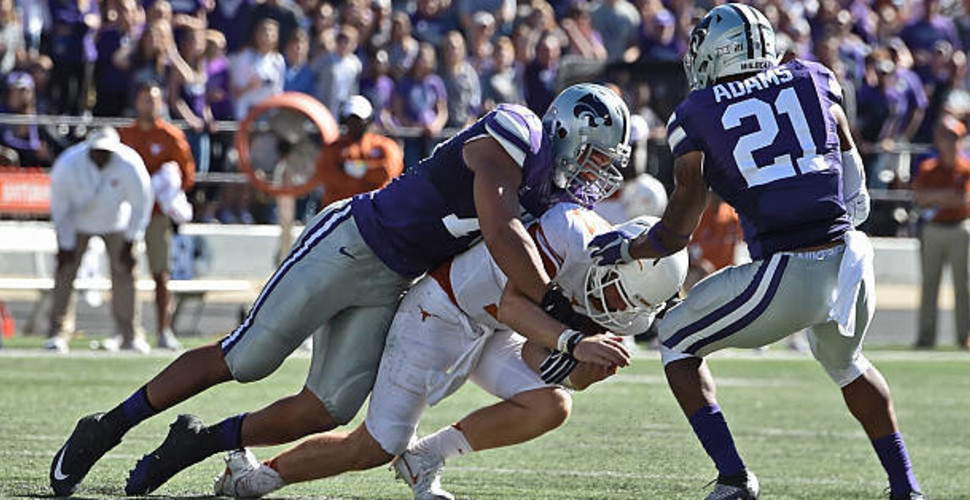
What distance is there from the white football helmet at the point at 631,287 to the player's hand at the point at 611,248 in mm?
25

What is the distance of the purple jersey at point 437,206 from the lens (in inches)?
234

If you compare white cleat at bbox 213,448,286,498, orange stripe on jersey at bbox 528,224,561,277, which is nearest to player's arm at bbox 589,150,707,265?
orange stripe on jersey at bbox 528,224,561,277

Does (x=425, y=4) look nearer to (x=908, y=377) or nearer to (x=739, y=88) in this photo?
(x=908, y=377)

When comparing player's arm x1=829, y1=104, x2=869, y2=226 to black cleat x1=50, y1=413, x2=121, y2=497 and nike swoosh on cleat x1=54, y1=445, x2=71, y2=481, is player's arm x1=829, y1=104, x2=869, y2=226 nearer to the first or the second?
black cleat x1=50, y1=413, x2=121, y2=497

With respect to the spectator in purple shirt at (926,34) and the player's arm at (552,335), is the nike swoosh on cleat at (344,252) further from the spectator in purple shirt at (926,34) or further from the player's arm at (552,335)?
the spectator in purple shirt at (926,34)

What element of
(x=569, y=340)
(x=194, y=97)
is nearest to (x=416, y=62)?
(x=194, y=97)

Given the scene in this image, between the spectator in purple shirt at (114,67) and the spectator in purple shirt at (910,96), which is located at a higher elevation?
the spectator in purple shirt at (114,67)

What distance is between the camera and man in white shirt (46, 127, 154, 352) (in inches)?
520

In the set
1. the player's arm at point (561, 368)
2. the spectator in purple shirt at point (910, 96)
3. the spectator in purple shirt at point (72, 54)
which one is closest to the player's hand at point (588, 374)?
the player's arm at point (561, 368)

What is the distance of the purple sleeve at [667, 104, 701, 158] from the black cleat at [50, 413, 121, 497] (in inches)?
81.6

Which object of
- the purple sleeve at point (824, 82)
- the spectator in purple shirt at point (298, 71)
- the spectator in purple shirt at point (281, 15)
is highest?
the purple sleeve at point (824, 82)

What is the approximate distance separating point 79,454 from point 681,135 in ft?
7.30

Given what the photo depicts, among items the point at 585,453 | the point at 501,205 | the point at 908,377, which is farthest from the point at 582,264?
the point at 908,377

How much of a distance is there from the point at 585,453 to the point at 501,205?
2.75 metres
